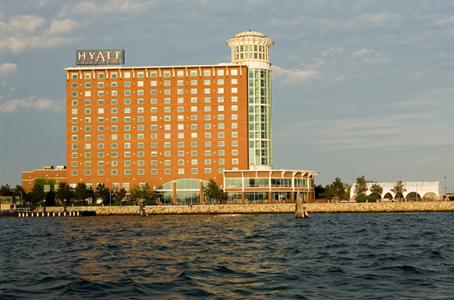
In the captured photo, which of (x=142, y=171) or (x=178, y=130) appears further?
(x=142, y=171)

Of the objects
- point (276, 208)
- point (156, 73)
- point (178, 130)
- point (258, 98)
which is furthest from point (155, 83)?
point (276, 208)

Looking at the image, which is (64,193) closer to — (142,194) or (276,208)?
(142,194)

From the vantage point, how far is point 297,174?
634 ft

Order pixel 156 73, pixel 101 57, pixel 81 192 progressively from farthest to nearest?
pixel 101 57
pixel 156 73
pixel 81 192

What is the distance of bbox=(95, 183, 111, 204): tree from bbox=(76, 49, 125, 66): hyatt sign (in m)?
41.8

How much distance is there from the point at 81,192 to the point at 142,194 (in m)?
19.2

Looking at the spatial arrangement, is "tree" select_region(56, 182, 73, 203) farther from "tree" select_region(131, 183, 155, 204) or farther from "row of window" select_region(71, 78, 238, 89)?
"row of window" select_region(71, 78, 238, 89)

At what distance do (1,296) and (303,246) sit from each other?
3393cm

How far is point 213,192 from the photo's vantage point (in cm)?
17912

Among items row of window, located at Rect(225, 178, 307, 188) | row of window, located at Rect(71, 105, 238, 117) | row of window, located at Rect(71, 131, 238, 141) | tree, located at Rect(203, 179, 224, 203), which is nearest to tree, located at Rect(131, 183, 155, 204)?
row of window, located at Rect(71, 131, 238, 141)

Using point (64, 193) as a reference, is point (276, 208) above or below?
below

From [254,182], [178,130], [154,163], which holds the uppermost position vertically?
[178,130]

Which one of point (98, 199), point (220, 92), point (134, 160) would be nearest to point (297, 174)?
point (220, 92)

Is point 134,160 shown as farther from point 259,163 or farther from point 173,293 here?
point 173,293
